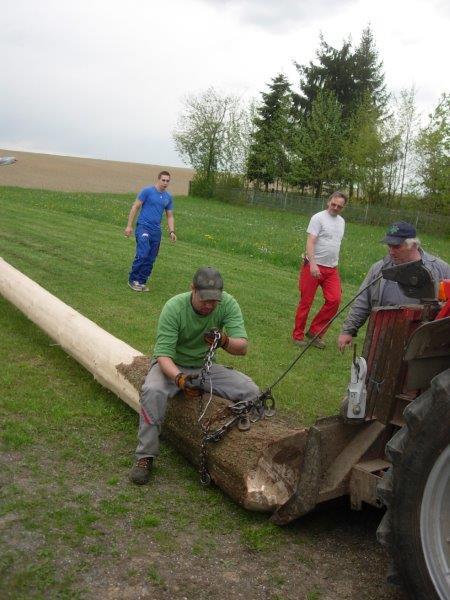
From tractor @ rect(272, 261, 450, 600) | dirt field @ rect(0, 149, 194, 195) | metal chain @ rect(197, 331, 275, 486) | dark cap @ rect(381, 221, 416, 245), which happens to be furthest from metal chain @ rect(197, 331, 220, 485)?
dirt field @ rect(0, 149, 194, 195)

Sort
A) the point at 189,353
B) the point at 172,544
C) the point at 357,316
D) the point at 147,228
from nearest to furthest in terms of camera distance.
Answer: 1. the point at 172,544
2. the point at 189,353
3. the point at 357,316
4. the point at 147,228

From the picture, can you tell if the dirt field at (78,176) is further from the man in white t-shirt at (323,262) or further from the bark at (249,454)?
the bark at (249,454)

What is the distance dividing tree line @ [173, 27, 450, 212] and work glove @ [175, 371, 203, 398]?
38261mm

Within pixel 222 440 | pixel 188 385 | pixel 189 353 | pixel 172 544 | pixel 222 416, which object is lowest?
pixel 172 544

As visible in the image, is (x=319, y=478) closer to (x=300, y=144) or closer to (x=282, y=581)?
(x=282, y=581)

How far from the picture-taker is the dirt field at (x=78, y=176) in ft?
149

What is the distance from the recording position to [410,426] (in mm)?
2730

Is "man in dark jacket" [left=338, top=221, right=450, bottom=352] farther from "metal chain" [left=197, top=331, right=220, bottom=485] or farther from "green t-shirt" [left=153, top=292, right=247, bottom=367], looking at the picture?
"metal chain" [left=197, top=331, right=220, bottom=485]

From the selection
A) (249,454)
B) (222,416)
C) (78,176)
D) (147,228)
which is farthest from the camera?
(78,176)

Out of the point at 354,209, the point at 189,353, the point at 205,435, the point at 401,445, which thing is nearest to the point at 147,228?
the point at 189,353

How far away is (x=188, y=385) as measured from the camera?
4.33 metres

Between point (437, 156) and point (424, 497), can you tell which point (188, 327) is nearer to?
point (424, 497)

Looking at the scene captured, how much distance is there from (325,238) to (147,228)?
10.5 feet

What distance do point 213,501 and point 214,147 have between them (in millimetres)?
49715
